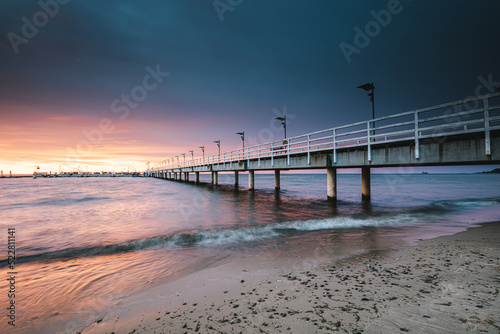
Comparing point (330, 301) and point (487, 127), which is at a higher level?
point (487, 127)

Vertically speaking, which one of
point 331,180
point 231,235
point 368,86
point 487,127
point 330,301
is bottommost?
point 231,235

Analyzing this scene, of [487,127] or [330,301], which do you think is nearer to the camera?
[330,301]

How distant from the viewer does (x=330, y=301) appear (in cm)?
359

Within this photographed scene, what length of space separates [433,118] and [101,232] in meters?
15.4

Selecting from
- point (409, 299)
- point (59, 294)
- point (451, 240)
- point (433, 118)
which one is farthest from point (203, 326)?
point (433, 118)

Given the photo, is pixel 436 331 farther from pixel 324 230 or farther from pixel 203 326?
pixel 324 230

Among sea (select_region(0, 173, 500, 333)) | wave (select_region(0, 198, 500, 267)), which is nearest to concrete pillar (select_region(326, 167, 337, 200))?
sea (select_region(0, 173, 500, 333))

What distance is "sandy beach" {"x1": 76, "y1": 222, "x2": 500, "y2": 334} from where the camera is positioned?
9.82 ft

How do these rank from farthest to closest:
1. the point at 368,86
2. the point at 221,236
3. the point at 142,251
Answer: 1. the point at 368,86
2. the point at 221,236
3. the point at 142,251

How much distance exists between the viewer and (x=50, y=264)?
6.70 metres

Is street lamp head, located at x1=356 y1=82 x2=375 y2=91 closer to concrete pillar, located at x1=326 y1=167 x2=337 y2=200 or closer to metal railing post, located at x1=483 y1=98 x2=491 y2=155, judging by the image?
concrete pillar, located at x1=326 y1=167 x2=337 y2=200

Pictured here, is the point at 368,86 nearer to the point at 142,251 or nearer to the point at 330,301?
the point at 330,301

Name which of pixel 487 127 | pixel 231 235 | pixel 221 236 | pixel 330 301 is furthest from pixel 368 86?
pixel 330 301

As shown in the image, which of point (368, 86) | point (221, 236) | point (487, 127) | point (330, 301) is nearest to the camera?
point (330, 301)
